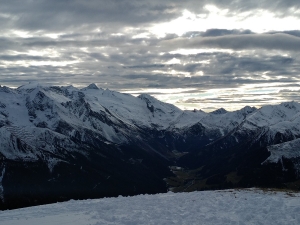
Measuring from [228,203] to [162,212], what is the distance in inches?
316

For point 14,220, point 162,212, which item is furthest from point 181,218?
point 14,220

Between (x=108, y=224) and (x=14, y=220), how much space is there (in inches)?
397

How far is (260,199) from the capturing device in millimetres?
39000

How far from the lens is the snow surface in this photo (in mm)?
31125

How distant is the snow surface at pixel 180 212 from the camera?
31.1m

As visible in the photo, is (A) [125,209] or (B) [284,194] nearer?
(A) [125,209]

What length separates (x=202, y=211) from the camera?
115 ft

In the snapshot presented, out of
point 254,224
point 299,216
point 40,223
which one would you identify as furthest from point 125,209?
point 299,216

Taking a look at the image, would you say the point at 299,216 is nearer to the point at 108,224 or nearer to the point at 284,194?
the point at 284,194

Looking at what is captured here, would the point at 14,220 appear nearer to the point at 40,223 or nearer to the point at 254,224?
the point at 40,223

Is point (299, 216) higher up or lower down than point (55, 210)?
higher up

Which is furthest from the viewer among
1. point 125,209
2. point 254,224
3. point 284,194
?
point 284,194

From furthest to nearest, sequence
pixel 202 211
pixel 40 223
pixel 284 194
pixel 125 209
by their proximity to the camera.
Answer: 1. pixel 284 194
2. pixel 125 209
3. pixel 202 211
4. pixel 40 223

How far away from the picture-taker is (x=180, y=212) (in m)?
34.9
